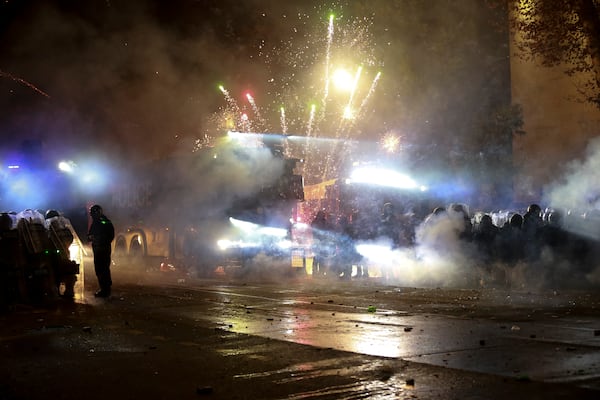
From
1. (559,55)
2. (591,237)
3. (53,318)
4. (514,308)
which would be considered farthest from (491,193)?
(53,318)

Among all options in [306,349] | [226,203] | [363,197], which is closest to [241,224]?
[226,203]

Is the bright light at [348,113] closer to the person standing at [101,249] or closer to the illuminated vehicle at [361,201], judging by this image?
the illuminated vehicle at [361,201]

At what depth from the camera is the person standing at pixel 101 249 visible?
39.2 ft

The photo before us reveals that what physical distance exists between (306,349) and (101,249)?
6994mm

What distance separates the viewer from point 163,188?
1986 centimetres

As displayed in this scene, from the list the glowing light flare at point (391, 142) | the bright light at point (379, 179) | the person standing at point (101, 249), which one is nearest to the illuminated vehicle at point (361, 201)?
the bright light at point (379, 179)

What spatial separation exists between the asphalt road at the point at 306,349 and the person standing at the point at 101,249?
121 centimetres

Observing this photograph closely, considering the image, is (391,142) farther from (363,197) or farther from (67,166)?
(67,166)

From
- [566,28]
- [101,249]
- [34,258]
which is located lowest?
[34,258]

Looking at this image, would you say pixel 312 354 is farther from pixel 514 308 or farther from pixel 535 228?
pixel 535 228

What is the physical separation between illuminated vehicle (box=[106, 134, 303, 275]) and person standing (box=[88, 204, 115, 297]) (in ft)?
21.7

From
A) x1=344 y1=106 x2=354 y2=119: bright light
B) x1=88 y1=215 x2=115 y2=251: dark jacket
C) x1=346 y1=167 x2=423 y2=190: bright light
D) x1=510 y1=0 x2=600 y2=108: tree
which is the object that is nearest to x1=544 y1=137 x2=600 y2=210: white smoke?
x1=510 y1=0 x2=600 y2=108: tree

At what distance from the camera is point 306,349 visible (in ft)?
20.1

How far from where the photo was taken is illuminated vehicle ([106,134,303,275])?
61.5ft
